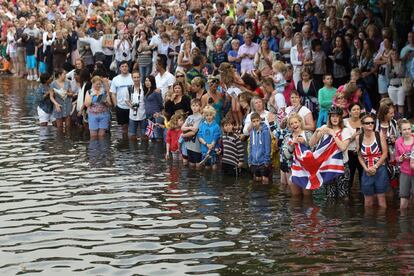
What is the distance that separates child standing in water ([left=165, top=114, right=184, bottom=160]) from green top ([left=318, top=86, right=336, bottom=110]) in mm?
2496

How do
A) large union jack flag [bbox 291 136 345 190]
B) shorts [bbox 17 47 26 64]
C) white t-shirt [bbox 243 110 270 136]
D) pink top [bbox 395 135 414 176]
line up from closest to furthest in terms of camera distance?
pink top [bbox 395 135 414 176]
large union jack flag [bbox 291 136 345 190]
white t-shirt [bbox 243 110 270 136]
shorts [bbox 17 47 26 64]

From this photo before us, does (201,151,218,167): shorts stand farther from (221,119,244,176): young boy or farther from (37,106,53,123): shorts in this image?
(37,106,53,123): shorts

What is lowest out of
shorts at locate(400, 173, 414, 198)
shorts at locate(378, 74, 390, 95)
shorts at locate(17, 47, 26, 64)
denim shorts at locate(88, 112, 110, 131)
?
shorts at locate(400, 173, 414, 198)

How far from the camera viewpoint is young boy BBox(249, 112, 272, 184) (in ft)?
60.4

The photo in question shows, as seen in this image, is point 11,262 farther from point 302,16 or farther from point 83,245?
point 302,16

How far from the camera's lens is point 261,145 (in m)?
18.5

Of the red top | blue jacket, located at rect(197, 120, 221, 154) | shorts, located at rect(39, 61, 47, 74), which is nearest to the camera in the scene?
blue jacket, located at rect(197, 120, 221, 154)

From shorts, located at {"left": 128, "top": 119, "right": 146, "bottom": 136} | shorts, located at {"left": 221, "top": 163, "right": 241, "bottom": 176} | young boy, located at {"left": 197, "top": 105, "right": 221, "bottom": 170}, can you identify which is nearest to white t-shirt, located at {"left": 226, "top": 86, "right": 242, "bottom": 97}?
young boy, located at {"left": 197, "top": 105, "right": 221, "bottom": 170}

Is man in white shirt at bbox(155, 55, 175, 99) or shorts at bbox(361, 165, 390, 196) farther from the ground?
man in white shirt at bbox(155, 55, 175, 99)

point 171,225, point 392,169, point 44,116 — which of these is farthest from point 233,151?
point 44,116

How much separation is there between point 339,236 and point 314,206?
196 cm

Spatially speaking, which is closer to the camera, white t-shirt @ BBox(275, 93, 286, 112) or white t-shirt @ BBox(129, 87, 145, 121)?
white t-shirt @ BBox(275, 93, 286, 112)

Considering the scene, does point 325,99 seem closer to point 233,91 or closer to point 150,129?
point 233,91

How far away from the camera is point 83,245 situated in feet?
47.6
